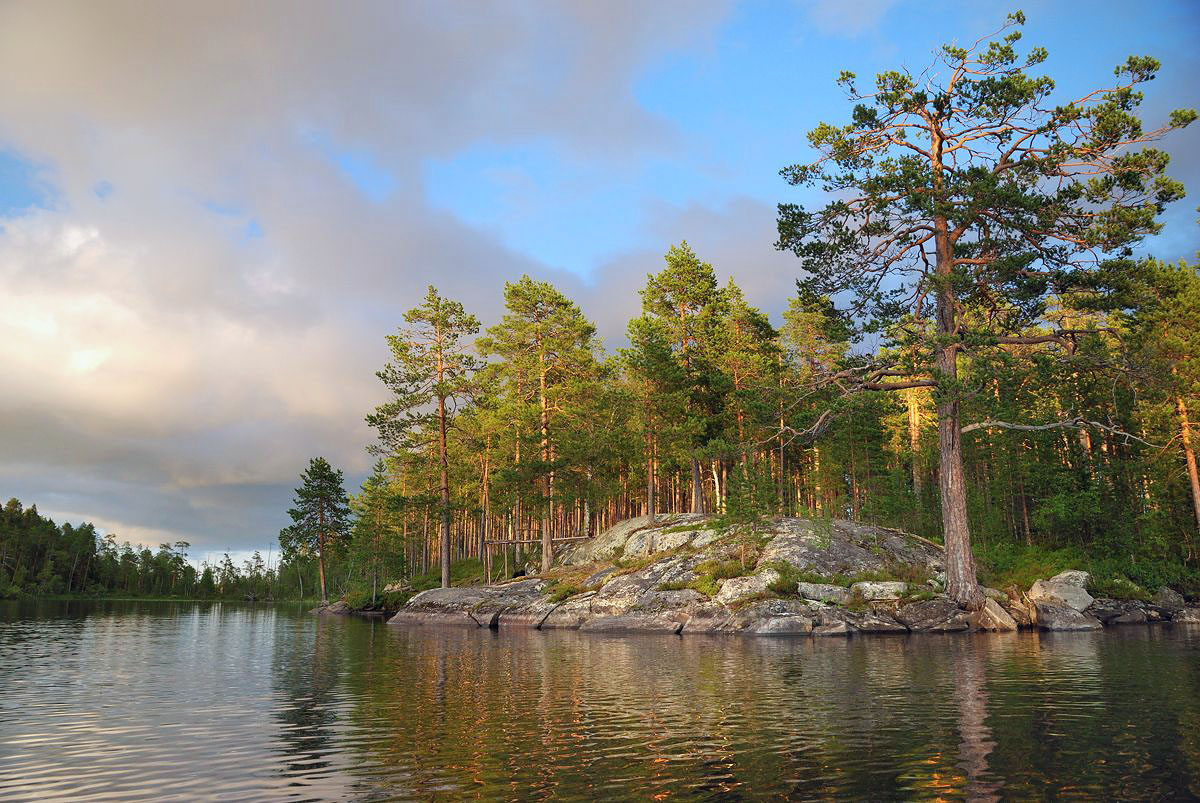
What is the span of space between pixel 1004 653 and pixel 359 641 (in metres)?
27.9

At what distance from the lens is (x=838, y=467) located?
6366 cm

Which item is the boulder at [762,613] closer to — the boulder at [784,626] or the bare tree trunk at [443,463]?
the boulder at [784,626]

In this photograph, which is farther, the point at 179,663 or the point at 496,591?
the point at 496,591

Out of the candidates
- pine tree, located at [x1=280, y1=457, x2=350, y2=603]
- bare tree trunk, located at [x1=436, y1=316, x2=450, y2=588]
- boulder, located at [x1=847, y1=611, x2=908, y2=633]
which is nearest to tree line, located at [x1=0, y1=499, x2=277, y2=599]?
pine tree, located at [x1=280, y1=457, x2=350, y2=603]

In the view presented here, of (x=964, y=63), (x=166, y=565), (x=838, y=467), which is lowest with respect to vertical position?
(x=166, y=565)

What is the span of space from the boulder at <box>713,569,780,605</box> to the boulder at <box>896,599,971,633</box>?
664 cm

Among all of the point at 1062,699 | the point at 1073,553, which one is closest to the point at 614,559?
the point at 1073,553

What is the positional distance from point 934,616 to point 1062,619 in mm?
6994

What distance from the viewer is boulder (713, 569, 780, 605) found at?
38031 mm

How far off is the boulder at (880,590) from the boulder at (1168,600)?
16.8 metres

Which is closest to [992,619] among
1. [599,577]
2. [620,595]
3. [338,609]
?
[620,595]

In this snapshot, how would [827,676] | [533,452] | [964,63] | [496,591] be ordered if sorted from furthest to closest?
[533,452] → [496,591] → [964,63] → [827,676]

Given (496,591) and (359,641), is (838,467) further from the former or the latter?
(359,641)

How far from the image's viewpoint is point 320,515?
290 ft
